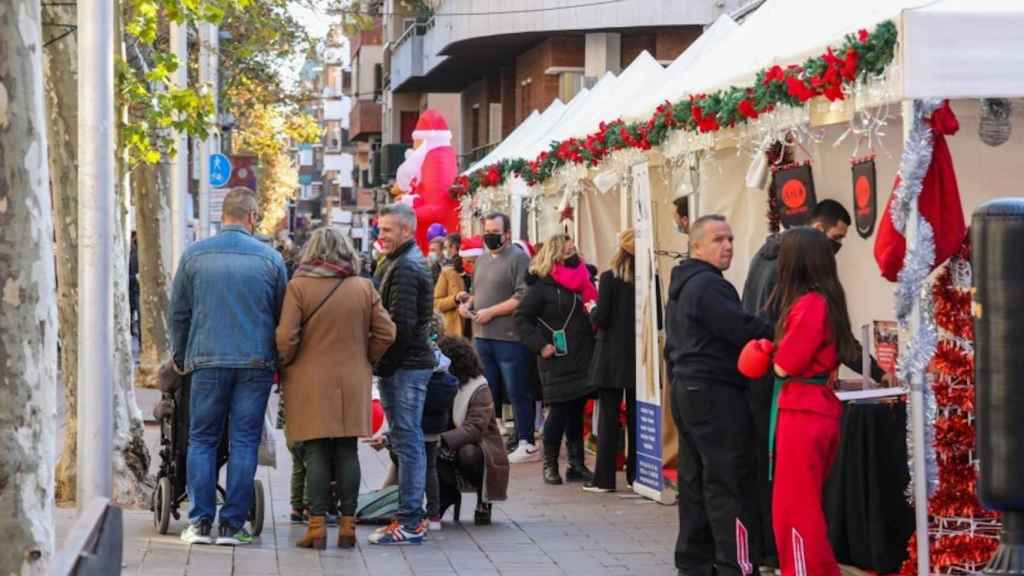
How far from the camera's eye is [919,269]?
8.30m

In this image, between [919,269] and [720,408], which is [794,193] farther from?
[919,269]

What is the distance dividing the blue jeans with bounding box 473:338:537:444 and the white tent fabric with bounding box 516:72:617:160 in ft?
9.67

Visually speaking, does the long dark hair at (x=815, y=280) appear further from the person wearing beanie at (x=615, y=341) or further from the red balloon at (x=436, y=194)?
the red balloon at (x=436, y=194)

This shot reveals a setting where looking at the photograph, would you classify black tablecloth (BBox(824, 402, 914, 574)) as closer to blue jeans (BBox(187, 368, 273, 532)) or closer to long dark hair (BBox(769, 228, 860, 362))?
long dark hair (BBox(769, 228, 860, 362))

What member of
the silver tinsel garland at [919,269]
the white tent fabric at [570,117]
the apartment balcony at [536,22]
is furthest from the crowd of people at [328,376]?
the apartment balcony at [536,22]

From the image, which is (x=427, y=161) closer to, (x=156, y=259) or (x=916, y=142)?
(x=156, y=259)

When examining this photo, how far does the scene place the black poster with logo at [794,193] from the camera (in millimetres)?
11164

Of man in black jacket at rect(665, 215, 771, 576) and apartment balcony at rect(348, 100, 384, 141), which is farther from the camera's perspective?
apartment balcony at rect(348, 100, 384, 141)

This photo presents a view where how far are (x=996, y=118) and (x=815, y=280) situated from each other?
43.4 inches

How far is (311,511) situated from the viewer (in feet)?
34.7

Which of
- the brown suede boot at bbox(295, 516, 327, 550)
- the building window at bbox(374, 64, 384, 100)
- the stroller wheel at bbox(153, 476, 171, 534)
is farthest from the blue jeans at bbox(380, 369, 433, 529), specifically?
the building window at bbox(374, 64, 384, 100)

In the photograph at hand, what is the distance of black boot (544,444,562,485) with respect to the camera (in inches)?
557

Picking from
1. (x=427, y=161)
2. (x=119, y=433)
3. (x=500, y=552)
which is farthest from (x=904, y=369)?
(x=427, y=161)

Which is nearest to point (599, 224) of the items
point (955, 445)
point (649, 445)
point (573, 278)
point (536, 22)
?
point (573, 278)
